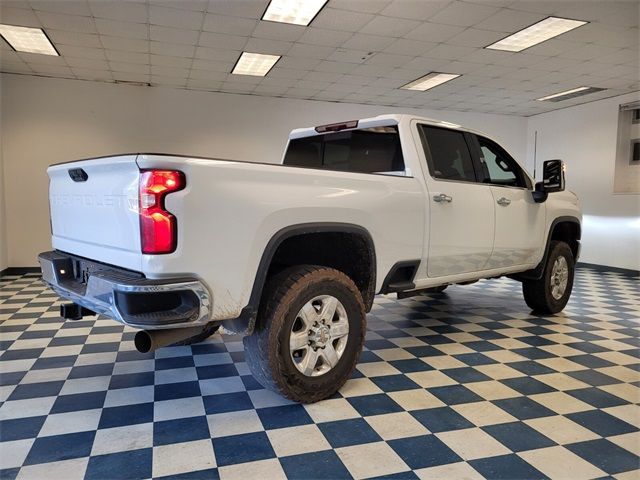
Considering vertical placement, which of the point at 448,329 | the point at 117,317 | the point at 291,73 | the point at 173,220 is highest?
the point at 291,73

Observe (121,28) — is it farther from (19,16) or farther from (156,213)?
(156,213)

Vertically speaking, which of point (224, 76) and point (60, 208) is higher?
point (224, 76)

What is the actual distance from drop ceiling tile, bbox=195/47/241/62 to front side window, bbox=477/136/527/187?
3.98m

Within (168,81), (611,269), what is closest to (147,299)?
(168,81)

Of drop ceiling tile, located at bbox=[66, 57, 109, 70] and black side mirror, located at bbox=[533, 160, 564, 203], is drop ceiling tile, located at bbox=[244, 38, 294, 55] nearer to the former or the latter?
drop ceiling tile, located at bbox=[66, 57, 109, 70]

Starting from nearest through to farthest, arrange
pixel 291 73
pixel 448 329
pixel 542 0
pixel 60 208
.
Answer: pixel 60 208
pixel 448 329
pixel 542 0
pixel 291 73

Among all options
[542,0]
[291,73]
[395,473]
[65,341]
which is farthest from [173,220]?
[291,73]

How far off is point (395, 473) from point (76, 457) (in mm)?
1387

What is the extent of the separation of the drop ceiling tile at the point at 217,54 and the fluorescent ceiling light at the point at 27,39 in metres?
1.94

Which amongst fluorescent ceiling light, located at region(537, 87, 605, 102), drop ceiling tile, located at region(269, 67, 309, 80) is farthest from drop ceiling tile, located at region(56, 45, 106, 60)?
fluorescent ceiling light, located at region(537, 87, 605, 102)

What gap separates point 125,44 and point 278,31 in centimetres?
214

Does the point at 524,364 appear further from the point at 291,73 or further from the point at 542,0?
the point at 291,73

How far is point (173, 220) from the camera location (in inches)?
76.2

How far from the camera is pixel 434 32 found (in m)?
5.65
